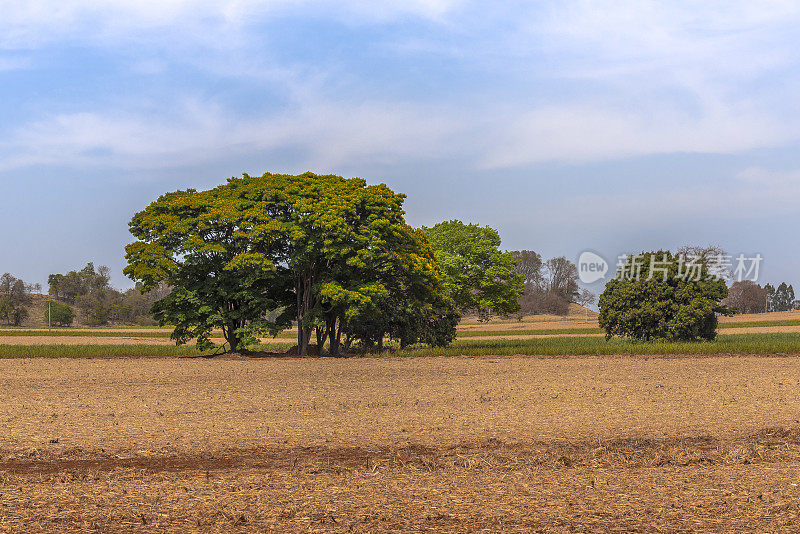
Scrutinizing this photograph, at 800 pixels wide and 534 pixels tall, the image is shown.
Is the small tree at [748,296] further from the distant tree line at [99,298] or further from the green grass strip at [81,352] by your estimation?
the green grass strip at [81,352]

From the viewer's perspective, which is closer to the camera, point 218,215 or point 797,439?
point 797,439

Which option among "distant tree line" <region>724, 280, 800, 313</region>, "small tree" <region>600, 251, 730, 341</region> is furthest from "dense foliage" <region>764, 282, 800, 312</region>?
"small tree" <region>600, 251, 730, 341</region>

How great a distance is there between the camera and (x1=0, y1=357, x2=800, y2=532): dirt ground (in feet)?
33.3

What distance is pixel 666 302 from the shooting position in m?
53.5

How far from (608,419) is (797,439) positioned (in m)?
4.26

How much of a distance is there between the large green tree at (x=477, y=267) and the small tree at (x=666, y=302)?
8.24 meters

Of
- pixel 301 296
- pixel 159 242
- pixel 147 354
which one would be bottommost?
pixel 147 354

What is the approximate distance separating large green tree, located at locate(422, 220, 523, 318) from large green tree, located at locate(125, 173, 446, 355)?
37.4 feet

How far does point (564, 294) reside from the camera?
190m

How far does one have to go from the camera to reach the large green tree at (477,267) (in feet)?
193

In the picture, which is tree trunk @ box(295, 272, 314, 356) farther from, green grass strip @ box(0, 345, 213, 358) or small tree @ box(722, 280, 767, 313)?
small tree @ box(722, 280, 767, 313)

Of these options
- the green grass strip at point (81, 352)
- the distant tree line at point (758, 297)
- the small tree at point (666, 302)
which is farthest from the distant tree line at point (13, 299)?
the distant tree line at point (758, 297)

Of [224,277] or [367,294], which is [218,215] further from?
[367,294]

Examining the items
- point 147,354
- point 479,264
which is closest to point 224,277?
point 147,354
